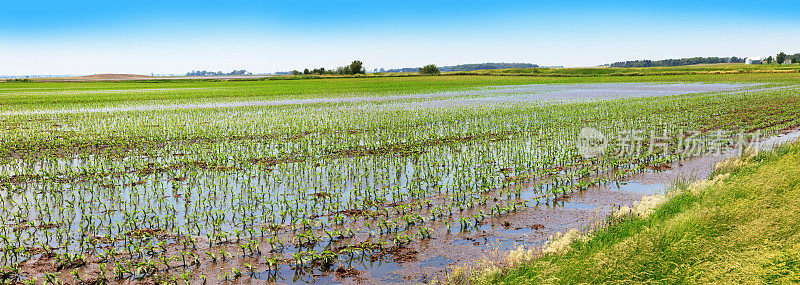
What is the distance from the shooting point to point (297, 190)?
38.3ft

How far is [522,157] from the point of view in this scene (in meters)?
14.9

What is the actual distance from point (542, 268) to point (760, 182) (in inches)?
215

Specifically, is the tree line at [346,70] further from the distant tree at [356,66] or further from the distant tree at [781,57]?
the distant tree at [781,57]

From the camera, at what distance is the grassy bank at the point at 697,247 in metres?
5.28

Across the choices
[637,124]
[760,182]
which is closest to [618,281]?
[760,182]

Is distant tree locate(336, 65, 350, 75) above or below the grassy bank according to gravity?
above

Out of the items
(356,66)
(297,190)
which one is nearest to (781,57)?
(356,66)

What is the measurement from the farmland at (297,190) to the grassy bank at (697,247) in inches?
59.2

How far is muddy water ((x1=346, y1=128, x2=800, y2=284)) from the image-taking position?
7.23 meters

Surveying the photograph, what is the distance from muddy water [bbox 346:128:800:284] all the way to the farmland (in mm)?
51

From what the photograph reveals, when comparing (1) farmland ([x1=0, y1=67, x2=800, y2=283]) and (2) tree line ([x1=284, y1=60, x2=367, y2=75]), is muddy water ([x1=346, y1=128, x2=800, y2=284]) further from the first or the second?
(2) tree line ([x1=284, y1=60, x2=367, y2=75])

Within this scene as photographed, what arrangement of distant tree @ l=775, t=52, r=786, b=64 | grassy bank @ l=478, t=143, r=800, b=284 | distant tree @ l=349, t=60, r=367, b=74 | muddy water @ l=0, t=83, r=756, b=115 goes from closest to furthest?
grassy bank @ l=478, t=143, r=800, b=284, muddy water @ l=0, t=83, r=756, b=115, distant tree @ l=349, t=60, r=367, b=74, distant tree @ l=775, t=52, r=786, b=64

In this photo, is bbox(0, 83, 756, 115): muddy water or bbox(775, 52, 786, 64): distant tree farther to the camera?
bbox(775, 52, 786, 64): distant tree

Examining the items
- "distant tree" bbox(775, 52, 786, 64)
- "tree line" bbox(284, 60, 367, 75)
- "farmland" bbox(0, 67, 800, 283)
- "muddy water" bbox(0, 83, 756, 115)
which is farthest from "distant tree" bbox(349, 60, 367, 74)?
→ "distant tree" bbox(775, 52, 786, 64)
